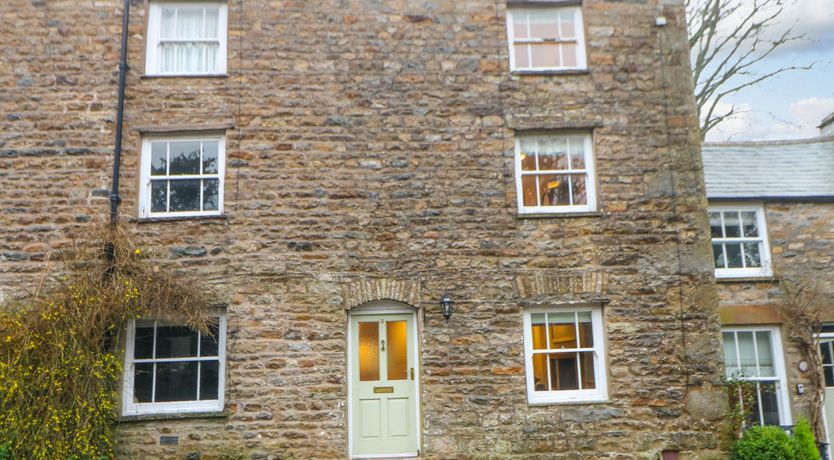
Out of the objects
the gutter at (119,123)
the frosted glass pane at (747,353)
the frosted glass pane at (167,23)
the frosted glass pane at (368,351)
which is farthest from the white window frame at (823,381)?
the frosted glass pane at (167,23)

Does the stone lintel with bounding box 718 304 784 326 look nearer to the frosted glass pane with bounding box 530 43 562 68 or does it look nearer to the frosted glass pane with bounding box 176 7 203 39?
the frosted glass pane with bounding box 530 43 562 68

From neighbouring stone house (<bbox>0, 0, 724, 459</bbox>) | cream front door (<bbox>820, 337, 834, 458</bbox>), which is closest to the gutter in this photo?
neighbouring stone house (<bbox>0, 0, 724, 459</bbox>)

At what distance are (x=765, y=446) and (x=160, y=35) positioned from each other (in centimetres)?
1017

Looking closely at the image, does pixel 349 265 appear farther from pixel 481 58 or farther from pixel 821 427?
pixel 821 427

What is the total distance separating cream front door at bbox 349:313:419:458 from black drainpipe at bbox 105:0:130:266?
340cm

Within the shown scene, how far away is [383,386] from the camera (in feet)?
29.7

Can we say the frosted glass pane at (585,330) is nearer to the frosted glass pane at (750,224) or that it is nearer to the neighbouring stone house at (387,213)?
the neighbouring stone house at (387,213)

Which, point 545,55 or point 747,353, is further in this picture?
point 747,353

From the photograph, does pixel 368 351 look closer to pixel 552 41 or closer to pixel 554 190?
pixel 554 190

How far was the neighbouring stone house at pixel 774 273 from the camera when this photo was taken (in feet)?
36.9

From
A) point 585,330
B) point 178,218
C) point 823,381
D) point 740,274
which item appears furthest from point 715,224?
point 178,218

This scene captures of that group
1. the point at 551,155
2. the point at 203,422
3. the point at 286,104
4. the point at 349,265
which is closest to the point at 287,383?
the point at 203,422

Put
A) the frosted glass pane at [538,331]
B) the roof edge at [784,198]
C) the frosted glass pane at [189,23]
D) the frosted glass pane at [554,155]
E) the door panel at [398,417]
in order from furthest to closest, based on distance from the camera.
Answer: the roof edge at [784,198] < the frosted glass pane at [189,23] < the frosted glass pane at [554,155] < the frosted glass pane at [538,331] < the door panel at [398,417]

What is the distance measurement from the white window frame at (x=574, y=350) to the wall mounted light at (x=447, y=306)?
40.2 inches
